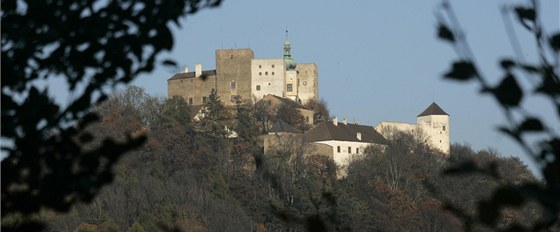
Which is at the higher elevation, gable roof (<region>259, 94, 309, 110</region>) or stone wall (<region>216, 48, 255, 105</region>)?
stone wall (<region>216, 48, 255, 105</region>)

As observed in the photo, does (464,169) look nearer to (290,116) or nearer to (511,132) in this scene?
(511,132)

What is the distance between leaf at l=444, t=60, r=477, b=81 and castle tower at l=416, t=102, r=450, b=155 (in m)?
84.7

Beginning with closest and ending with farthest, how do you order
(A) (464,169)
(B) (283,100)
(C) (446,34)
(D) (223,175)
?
1. (A) (464,169)
2. (C) (446,34)
3. (D) (223,175)
4. (B) (283,100)

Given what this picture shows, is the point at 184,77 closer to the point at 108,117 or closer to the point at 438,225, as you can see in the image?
the point at 108,117

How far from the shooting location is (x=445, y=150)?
3494 inches

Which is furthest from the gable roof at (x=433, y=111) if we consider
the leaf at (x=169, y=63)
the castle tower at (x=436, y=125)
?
the leaf at (x=169, y=63)

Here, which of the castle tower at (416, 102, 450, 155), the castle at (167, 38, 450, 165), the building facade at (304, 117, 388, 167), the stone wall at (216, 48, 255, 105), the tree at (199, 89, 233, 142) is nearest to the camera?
the tree at (199, 89, 233, 142)

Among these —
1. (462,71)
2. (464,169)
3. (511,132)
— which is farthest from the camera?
(462,71)

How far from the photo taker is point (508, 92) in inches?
151

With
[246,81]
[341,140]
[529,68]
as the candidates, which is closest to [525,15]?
[529,68]

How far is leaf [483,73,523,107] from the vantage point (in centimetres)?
381

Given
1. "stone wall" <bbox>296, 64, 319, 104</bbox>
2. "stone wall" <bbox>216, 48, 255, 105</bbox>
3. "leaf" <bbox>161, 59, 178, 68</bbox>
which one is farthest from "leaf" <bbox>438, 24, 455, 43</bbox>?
"stone wall" <bbox>296, 64, 319, 104</bbox>

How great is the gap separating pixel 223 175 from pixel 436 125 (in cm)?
1785

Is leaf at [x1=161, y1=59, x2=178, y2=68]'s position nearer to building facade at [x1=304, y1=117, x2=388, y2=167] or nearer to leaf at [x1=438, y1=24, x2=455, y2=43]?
leaf at [x1=438, y1=24, x2=455, y2=43]
